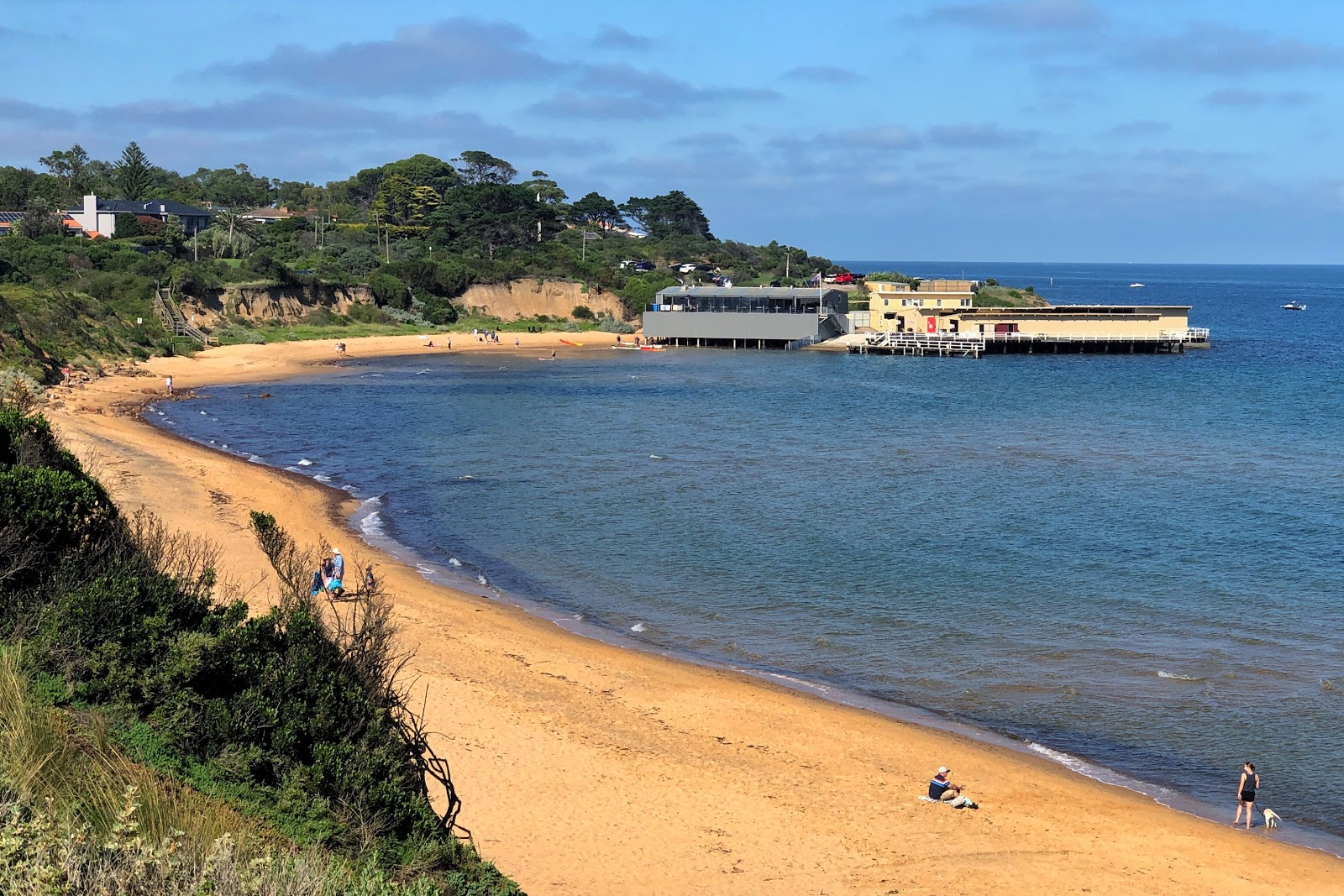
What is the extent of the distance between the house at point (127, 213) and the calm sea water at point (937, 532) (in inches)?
1734

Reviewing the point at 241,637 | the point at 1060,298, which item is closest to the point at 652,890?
the point at 241,637

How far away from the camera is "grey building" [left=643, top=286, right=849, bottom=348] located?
10081cm

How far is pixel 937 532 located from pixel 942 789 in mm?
18333

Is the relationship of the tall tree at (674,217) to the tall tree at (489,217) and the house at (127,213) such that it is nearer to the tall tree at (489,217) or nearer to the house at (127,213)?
the tall tree at (489,217)

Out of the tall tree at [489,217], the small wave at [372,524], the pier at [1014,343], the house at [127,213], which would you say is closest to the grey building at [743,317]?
the pier at [1014,343]

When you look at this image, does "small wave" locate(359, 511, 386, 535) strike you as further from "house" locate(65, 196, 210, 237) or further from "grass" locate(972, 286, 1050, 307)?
"grass" locate(972, 286, 1050, 307)

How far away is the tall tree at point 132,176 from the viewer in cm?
13675

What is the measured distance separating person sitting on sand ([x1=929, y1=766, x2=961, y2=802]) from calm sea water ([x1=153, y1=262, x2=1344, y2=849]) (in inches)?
132

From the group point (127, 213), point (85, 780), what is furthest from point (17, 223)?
point (85, 780)

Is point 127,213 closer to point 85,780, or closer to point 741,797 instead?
point 741,797

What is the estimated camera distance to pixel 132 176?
139 metres

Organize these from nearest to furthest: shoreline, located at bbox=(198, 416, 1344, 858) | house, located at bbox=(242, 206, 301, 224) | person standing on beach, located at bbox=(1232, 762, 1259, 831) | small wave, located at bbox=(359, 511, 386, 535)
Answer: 1. person standing on beach, located at bbox=(1232, 762, 1259, 831)
2. shoreline, located at bbox=(198, 416, 1344, 858)
3. small wave, located at bbox=(359, 511, 386, 535)
4. house, located at bbox=(242, 206, 301, 224)

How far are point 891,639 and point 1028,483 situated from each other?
64.7ft

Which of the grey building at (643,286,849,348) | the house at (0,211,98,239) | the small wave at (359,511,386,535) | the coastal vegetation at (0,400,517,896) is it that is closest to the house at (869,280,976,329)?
the grey building at (643,286,849,348)
